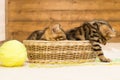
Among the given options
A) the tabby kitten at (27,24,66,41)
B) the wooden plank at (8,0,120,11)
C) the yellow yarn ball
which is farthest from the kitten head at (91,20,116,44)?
the wooden plank at (8,0,120,11)

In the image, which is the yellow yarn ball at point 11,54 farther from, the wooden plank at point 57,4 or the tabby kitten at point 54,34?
the wooden plank at point 57,4

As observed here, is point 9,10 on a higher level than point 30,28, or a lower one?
higher

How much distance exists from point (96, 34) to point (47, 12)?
226cm

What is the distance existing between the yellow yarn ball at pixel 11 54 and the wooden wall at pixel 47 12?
7.95 ft

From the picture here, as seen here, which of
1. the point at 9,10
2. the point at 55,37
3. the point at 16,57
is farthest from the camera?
the point at 9,10

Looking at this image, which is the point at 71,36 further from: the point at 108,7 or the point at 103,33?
the point at 108,7

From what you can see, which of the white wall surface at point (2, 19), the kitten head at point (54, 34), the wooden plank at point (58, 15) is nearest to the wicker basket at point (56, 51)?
the kitten head at point (54, 34)

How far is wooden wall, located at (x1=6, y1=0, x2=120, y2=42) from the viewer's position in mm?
3398

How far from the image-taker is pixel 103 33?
119cm

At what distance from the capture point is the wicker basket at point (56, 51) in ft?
3.55

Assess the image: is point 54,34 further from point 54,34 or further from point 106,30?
point 106,30

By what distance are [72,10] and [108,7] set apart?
453 mm

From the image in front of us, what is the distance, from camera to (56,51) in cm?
109

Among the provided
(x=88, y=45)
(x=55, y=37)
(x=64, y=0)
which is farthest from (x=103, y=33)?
(x=64, y=0)
